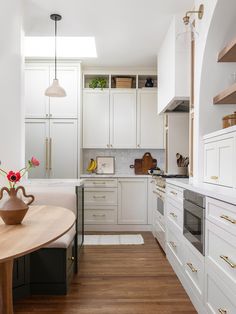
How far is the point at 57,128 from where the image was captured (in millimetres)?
4727

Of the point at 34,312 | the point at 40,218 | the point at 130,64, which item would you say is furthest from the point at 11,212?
the point at 130,64

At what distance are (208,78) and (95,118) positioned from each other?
2666 mm

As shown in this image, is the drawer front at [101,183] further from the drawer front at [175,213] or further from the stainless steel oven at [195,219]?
the stainless steel oven at [195,219]

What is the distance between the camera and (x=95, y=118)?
16.5 feet

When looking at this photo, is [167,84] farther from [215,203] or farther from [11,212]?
[11,212]

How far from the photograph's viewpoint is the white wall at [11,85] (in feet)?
9.01

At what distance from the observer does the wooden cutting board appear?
17.2 feet

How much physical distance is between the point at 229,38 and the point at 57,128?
118 inches

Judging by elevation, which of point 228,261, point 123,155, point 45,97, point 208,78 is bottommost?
point 228,261

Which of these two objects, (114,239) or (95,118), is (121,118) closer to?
(95,118)

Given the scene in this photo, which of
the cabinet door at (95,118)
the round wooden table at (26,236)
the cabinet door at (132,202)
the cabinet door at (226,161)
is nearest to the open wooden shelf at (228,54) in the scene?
the cabinet door at (226,161)

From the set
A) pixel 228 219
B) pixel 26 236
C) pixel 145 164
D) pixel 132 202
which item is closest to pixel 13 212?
pixel 26 236

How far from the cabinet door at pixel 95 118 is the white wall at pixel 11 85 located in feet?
6.43

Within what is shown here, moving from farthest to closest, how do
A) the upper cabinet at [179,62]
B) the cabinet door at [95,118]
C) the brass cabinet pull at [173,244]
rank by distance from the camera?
1. the cabinet door at [95,118]
2. the upper cabinet at [179,62]
3. the brass cabinet pull at [173,244]
